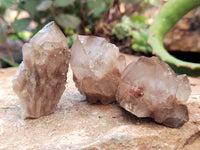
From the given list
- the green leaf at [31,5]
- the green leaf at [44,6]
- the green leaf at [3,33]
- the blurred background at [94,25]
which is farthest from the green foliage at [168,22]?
the green leaf at [3,33]

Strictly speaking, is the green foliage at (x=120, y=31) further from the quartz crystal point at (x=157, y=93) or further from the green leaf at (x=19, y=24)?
the quartz crystal point at (x=157, y=93)

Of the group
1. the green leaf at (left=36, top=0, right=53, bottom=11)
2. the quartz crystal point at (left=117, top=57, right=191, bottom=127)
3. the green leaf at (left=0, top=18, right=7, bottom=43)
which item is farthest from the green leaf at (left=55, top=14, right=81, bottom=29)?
the quartz crystal point at (left=117, top=57, right=191, bottom=127)

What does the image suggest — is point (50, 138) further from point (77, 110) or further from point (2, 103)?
point (2, 103)

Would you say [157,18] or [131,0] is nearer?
[157,18]

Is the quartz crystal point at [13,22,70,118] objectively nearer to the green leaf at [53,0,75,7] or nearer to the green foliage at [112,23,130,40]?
the green leaf at [53,0,75,7]

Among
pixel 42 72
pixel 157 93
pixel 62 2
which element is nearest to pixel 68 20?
pixel 62 2

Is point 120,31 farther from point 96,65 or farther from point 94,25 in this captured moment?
point 96,65

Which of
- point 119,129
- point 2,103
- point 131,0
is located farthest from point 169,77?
point 131,0
